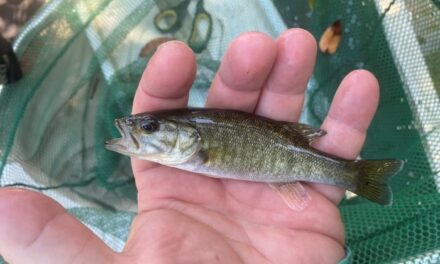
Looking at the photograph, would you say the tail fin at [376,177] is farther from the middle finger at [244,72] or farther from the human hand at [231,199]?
the middle finger at [244,72]

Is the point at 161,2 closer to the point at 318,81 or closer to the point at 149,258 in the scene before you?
the point at 318,81

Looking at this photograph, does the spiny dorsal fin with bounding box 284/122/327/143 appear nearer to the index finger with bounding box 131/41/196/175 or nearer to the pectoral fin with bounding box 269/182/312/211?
the pectoral fin with bounding box 269/182/312/211

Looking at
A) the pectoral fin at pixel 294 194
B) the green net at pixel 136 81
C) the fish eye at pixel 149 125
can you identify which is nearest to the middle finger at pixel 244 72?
the fish eye at pixel 149 125

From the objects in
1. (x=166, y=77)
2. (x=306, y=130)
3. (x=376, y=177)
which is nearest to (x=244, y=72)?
(x=166, y=77)

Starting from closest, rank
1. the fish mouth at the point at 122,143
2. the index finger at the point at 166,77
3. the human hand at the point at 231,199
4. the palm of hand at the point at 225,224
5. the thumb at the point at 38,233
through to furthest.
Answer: the thumb at the point at 38,233 < the human hand at the point at 231,199 < the palm of hand at the point at 225,224 < the index finger at the point at 166,77 < the fish mouth at the point at 122,143

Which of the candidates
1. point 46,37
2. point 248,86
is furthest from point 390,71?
point 46,37

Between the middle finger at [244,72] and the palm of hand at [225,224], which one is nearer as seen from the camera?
the palm of hand at [225,224]

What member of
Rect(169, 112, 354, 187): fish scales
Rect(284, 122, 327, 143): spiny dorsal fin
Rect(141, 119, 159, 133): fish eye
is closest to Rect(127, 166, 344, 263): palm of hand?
Rect(169, 112, 354, 187): fish scales
